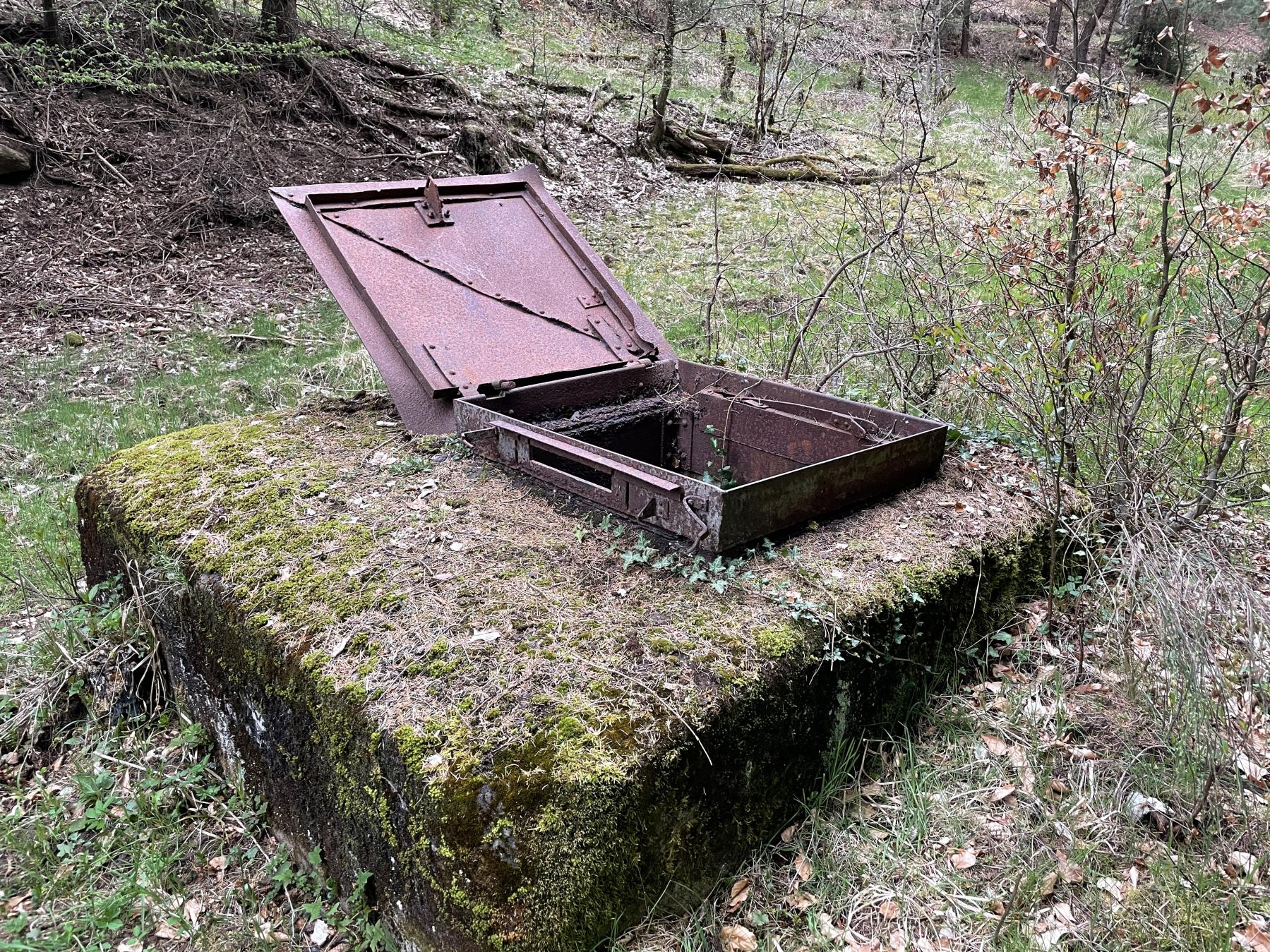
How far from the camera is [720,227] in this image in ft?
34.1

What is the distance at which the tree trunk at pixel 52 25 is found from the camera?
10625 mm

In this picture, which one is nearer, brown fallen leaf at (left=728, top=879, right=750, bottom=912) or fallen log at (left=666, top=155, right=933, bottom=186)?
brown fallen leaf at (left=728, top=879, right=750, bottom=912)

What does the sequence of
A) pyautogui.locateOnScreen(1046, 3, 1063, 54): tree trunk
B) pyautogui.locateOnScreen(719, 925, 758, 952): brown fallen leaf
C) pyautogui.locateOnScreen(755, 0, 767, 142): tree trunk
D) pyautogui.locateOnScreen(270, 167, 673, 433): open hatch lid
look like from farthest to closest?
1. pyautogui.locateOnScreen(1046, 3, 1063, 54): tree trunk
2. pyautogui.locateOnScreen(755, 0, 767, 142): tree trunk
3. pyautogui.locateOnScreen(270, 167, 673, 433): open hatch lid
4. pyautogui.locateOnScreen(719, 925, 758, 952): brown fallen leaf

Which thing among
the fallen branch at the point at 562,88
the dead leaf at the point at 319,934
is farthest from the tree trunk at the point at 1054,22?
the dead leaf at the point at 319,934

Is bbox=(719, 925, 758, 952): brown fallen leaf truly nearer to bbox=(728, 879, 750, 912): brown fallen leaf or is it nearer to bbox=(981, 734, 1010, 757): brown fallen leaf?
bbox=(728, 879, 750, 912): brown fallen leaf

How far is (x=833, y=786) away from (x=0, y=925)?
263cm

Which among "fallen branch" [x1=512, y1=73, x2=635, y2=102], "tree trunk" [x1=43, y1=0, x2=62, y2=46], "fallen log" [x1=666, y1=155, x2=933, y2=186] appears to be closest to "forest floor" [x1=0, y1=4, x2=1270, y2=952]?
"fallen log" [x1=666, y1=155, x2=933, y2=186]

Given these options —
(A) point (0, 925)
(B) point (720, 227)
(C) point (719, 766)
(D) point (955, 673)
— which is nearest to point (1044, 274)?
(D) point (955, 673)

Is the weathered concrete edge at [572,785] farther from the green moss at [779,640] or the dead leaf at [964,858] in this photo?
the dead leaf at [964,858]

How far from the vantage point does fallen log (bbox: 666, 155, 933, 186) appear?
39.1 ft

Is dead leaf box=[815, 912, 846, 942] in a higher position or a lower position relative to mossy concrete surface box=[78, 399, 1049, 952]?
lower

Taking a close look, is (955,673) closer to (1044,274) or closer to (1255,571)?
(1255,571)

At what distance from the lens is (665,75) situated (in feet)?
42.9

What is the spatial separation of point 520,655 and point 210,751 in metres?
1.60
